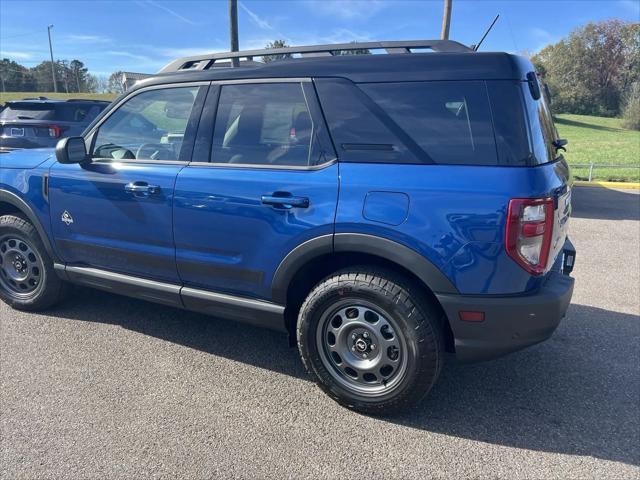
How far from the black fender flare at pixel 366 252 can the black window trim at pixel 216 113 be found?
0.43 meters

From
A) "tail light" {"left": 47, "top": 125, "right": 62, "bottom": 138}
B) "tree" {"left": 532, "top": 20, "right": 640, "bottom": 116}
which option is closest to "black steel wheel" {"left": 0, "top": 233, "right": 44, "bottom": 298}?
"tail light" {"left": 47, "top": 125, "right": 62, "bottom": 138}

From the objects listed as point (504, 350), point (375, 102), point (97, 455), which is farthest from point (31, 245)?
point (504, 350)

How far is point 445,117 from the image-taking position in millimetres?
2502

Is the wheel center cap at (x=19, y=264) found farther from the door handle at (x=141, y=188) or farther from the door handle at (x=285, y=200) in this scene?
the door handle at (x=285, y=200)

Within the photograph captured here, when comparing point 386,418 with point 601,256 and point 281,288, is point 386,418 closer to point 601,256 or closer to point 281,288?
point 281,288

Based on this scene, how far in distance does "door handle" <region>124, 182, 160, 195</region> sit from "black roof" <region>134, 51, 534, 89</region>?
0.80 meters

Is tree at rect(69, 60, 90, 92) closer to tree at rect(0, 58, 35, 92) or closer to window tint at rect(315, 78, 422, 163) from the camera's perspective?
tree at rect(0, 58, 35, 92)

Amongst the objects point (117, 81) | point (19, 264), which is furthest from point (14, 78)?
point (19, 264)

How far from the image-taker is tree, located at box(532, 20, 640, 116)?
58.0 m

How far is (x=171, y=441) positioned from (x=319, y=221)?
1384 mm

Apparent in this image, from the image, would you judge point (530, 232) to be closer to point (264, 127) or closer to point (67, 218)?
point (264, 127)

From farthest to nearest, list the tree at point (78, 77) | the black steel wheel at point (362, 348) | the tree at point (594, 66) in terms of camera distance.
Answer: the tree at point (78, 77) < the tree at point (594, 66) < the black steel wheel at point (362, 348)

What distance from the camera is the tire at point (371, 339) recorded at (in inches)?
102

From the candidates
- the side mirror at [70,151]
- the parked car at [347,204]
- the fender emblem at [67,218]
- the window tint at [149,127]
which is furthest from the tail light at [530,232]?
the fender emblem at [67,218]
